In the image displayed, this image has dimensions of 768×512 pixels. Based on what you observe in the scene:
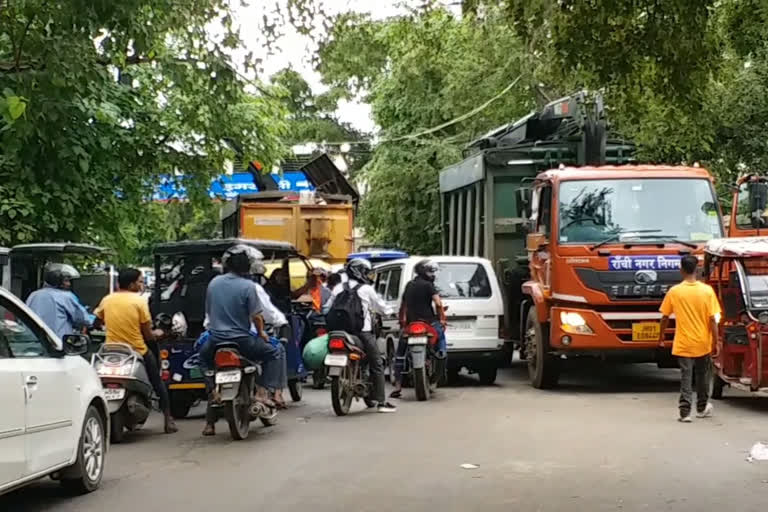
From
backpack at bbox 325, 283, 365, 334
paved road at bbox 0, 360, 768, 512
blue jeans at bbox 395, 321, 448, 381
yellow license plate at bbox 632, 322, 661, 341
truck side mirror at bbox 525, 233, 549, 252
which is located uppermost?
truck side mirror at bbox 525, 233, 549, 252

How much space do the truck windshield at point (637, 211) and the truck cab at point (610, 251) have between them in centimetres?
1

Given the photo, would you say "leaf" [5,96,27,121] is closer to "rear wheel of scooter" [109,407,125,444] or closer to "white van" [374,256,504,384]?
"rear wheel of scooter" [109,407,125,444]

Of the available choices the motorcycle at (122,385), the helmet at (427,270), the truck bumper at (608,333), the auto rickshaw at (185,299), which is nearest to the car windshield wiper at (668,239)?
the truck bumper at (608,333)

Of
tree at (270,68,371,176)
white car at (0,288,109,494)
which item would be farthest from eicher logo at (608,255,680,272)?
tree at (270,68,371,176)

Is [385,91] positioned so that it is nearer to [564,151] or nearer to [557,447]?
[564,151]

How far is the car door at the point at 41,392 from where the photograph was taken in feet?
23.1

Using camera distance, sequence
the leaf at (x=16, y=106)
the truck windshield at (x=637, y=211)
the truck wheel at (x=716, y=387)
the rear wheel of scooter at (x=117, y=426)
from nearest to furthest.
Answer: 1. the leaf at (x=16, y=106)
2. the rear wheel of scooter at (x=117, y=426)
3. the truck wheel at (x=716, y=387)
4. the truck windshield at (x=637, y=211)

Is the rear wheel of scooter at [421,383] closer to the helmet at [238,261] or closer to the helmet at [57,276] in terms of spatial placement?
the helmet at [238,261]

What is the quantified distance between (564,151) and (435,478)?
9.77 m

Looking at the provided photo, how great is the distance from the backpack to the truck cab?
309cm

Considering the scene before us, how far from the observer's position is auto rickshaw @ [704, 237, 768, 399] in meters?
11.6

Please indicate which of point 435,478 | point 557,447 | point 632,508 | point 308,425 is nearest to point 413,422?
point 308,425

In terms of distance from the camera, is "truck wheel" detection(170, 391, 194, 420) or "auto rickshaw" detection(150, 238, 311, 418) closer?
"auto rickshaw" detection(150, 238, 311, 418)

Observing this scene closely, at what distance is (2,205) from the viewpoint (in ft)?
50.0
